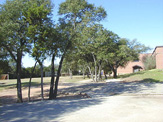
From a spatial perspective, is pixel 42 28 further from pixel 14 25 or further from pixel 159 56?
pixel 159 56

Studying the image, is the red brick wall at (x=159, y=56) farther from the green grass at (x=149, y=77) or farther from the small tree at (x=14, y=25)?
the small tree at (x=14, y=25)

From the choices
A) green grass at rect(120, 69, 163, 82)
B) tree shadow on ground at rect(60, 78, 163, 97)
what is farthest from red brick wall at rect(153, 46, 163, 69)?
tree shadow on ground at rect(60, 78, 163, 97)

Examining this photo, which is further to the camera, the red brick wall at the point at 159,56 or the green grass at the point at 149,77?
the red brick wall at the point at 159,56

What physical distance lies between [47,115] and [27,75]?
51.8m

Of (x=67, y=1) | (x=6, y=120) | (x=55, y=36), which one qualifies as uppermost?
(x=67, y=1)

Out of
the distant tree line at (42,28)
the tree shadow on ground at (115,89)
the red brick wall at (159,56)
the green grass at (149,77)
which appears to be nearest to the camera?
the distant tree line at (42,28)

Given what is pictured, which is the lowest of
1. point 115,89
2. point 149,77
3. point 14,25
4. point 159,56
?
point 115,89

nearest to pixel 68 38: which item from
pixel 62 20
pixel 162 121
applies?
pixel 62 20

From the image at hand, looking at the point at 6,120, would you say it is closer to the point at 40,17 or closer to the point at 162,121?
the point at 162,121

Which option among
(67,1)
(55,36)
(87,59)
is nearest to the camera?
(55,36)

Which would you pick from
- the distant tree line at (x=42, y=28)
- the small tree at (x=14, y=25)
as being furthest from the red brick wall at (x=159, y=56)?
the small tree at (x=14, y=25)

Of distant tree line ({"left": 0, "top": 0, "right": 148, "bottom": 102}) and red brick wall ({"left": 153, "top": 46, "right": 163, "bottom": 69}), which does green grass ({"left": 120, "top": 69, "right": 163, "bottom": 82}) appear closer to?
distant tree line ({"left": 0, "top": 0, "right": 148, "bottom": 102})

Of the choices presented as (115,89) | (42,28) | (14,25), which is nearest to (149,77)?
(115,89)

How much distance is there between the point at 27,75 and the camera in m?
55.8
